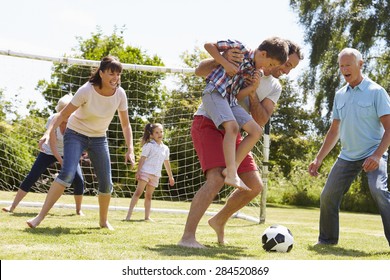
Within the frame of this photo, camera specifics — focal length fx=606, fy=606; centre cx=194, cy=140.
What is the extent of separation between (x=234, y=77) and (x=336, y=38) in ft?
65.8

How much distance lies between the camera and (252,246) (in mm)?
5387

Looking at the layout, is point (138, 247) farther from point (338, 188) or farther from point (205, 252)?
point (338, 188)

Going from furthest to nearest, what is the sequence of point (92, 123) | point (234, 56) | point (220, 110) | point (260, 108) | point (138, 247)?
point (92, 123)
point (260, 108)
point (234, 56)
point (220, 110)
point (138, 247)

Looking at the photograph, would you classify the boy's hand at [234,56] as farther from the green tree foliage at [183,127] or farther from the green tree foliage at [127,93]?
the green tree foliage at [183,127]

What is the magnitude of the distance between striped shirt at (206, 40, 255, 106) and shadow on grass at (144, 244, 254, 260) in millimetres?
1190

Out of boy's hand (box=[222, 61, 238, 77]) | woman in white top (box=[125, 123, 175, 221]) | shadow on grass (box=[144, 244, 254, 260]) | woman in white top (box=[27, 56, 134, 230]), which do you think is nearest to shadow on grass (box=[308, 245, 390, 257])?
shadow on grass (box=[144, 244, 254, 260])

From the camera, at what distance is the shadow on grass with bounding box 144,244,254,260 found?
4.31m

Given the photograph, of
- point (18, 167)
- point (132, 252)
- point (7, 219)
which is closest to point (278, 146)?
point (18, 167)

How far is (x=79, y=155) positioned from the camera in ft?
19.2

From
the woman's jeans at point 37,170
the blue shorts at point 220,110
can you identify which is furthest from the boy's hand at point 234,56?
the woman's jeans at point 37,170

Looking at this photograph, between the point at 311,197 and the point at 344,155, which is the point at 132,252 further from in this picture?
the point at 311,197

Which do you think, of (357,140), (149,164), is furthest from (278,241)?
(149,164)

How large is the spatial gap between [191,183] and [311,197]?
10640 mm

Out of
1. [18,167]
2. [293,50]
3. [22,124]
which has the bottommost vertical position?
[18,167]
